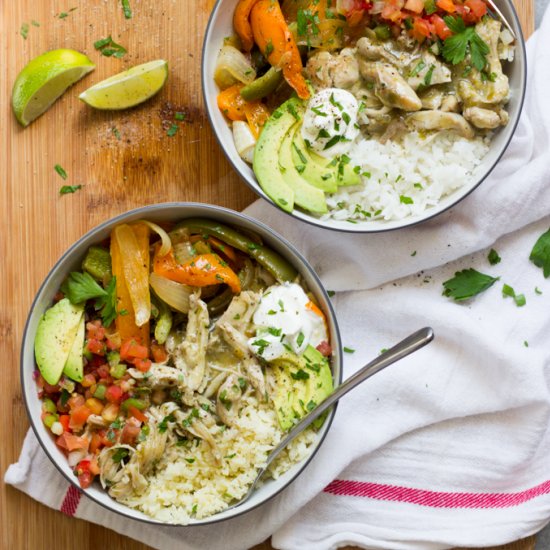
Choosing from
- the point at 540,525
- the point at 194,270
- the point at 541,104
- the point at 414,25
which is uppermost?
the point at 414,25

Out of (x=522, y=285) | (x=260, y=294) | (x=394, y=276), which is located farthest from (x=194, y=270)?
(x=522, y=285)

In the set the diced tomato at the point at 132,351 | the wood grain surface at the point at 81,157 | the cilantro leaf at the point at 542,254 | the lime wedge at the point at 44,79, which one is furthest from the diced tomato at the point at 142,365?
the cilantro leaf at the point at 542,254

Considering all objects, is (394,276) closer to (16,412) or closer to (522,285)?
(522,285)

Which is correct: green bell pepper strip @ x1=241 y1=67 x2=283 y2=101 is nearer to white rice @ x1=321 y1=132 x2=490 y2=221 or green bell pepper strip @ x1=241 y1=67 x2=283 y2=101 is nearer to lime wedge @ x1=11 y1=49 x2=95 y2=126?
white rice @ x1=321 y1=132 x2=490 y2=221

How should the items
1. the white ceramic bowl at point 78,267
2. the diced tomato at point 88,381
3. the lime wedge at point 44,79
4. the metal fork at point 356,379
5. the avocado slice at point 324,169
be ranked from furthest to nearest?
1. the lime wedge at point 44,79
2. the avocado slice at point 324,169
3. the diced tomato at point 88,381
4. the white ceramic bowl at point 78,267
5. the metal fork at point 356,379

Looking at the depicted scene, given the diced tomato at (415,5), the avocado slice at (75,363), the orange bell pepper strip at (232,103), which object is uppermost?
A: the diced tomato at (415,5)

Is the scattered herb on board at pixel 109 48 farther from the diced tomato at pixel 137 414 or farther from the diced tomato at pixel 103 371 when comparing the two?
the diced tomato at pixel 137 414

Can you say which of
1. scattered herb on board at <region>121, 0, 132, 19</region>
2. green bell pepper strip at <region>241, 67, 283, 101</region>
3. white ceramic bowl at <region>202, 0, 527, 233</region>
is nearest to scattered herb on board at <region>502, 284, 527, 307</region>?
white ceramic bowl at <region>202, 0, 527, 233</region>
